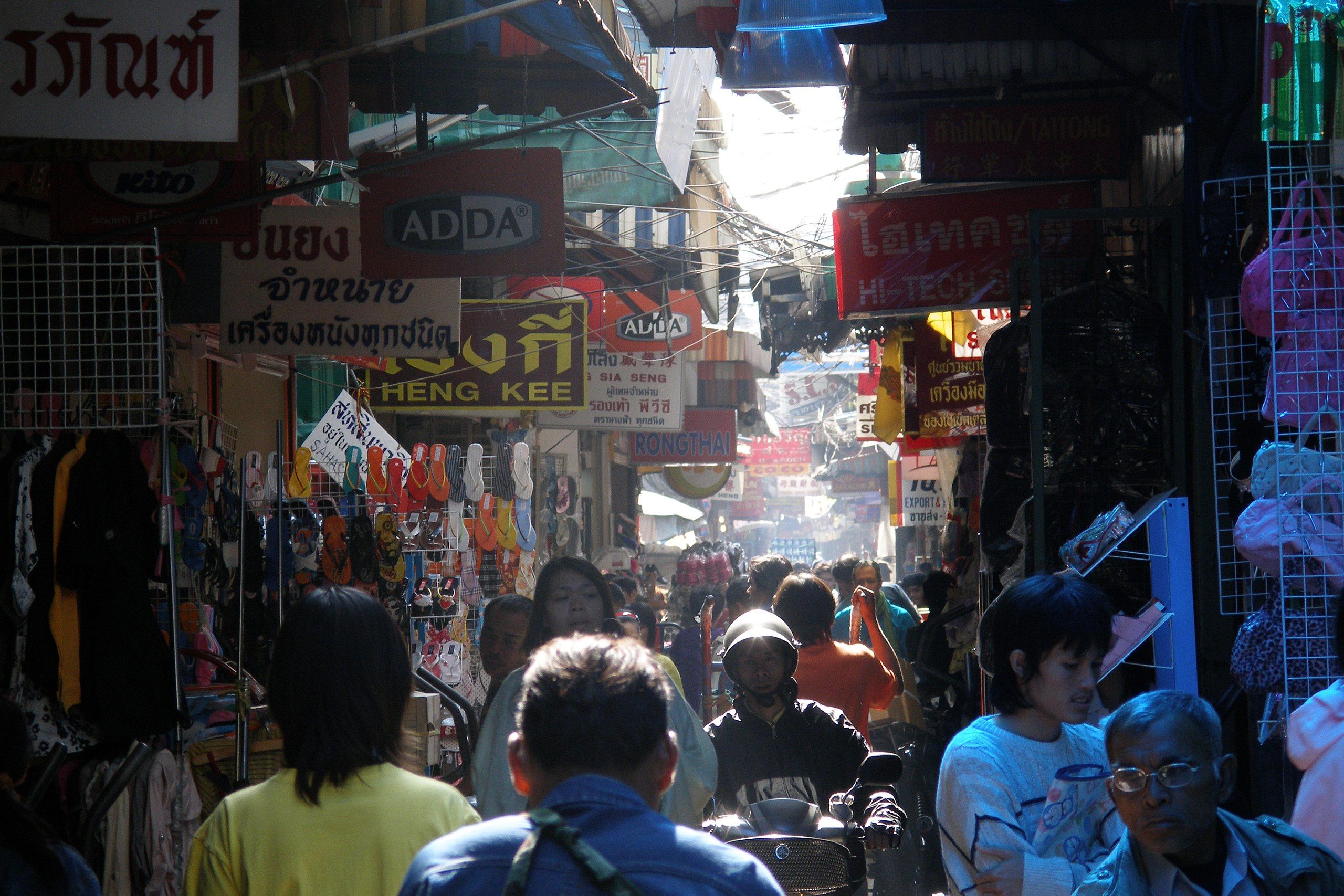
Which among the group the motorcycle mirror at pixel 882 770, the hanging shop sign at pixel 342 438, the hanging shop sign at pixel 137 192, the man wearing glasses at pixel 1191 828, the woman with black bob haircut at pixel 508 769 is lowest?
the motorcycle mirror at pixel 882 770

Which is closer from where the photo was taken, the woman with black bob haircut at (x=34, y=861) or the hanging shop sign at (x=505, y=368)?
the woman with black bob haircut at (x=34, y=861)

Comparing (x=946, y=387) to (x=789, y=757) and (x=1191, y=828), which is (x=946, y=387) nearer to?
(x=789, y=757)

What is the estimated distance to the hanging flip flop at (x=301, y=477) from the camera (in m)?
9.41

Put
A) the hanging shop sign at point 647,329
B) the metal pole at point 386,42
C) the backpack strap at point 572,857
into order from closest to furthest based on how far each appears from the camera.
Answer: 1. the backpack strap at point 572,857
2. the metal pole at point 386,42
3. the hanging shop sign at point 647,329

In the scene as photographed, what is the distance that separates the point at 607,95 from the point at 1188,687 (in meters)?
5.25

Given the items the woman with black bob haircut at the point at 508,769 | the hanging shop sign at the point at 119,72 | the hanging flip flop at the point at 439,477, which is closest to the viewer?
the woman with black bob haircut at the point at 508,769

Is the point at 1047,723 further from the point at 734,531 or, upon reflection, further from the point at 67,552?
the point at 734,531

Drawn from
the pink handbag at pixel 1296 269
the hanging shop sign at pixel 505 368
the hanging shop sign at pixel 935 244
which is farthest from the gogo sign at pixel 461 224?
the pink handbag at pixel 1296 269

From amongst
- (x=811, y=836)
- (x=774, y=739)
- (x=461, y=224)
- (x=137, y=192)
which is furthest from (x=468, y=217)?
(x=811, y=836)

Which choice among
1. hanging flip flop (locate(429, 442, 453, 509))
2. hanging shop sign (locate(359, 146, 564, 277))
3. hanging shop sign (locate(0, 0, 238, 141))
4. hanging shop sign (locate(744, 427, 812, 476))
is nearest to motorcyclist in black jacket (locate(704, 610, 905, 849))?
hanging shop sign (locate(0, 0, 238, 141))

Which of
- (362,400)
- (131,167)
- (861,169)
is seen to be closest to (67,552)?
(131,167)

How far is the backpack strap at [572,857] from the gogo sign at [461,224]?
5855 millimetres

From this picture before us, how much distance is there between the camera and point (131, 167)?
694 cm

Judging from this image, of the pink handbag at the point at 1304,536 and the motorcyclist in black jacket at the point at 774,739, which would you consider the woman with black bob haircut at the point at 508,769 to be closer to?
the motorcyclist in black jacket at the point at 774,739
